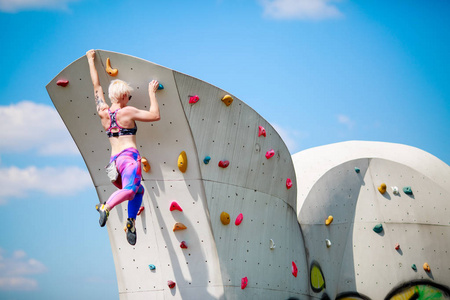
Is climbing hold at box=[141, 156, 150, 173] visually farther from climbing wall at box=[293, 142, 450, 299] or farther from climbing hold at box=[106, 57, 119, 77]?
climbing wall at box=[293, 142, 450, 299]

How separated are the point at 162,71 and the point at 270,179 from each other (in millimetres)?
3150

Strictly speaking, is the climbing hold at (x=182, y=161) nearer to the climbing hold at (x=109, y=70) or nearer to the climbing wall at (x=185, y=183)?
the climbing wall at (x=185, y=183)

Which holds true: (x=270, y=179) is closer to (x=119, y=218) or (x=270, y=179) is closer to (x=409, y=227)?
(x=119, y=218)

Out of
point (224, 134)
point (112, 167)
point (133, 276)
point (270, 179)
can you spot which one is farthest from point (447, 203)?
point (112, 167)

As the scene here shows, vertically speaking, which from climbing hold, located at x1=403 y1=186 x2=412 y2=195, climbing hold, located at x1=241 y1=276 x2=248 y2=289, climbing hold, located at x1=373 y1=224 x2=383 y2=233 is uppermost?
climbing hold, located at x1=403 y1=186 x2=412 y2=195

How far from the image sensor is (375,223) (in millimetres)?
13484

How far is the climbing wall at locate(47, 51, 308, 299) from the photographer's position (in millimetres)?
9273

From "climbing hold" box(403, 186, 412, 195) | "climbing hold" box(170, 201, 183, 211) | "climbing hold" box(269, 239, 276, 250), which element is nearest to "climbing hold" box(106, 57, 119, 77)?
"climbing hold" box(170, 201, 183, 211)

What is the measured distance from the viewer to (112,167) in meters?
8.53

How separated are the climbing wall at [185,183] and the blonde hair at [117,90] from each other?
292 mm

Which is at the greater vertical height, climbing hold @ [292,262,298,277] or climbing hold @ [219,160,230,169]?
climbing hold @ [219,160,230,169]

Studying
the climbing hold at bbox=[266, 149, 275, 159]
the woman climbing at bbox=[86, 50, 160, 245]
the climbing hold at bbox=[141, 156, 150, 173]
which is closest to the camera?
the woman climbing at bbox=[86, 50, 160, 245]

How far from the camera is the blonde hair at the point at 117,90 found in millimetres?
8719

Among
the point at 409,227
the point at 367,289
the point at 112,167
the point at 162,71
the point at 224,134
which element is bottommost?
the point at 367,289
